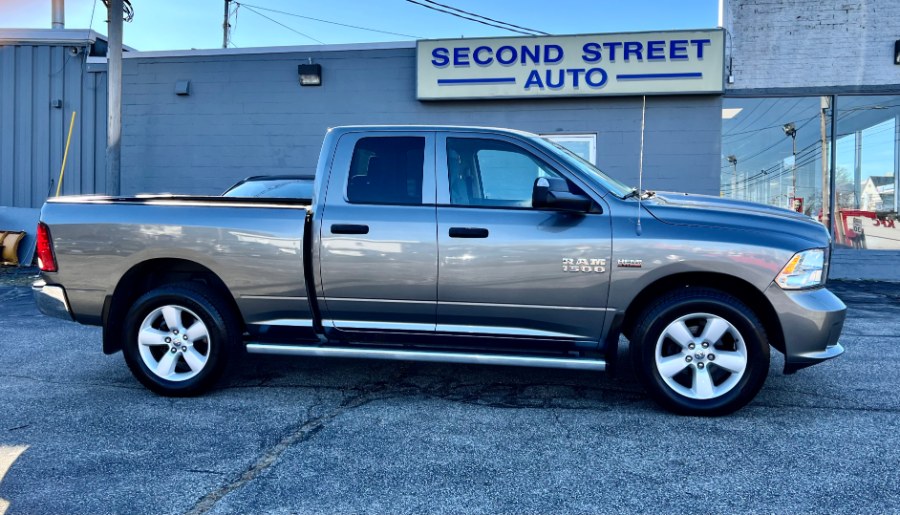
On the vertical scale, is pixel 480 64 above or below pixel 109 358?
above

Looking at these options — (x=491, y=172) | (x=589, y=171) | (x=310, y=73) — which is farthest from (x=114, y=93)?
(x=589, y=171)

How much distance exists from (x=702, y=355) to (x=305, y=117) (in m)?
9.88

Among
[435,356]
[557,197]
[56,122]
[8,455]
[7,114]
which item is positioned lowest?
[8,455]

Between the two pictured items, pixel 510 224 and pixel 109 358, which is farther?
pixel 109 358

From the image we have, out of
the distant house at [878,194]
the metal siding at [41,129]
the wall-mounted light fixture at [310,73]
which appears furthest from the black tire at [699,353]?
the metal siding at [41,129]

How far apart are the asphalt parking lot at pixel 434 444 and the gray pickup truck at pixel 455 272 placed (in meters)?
0.36

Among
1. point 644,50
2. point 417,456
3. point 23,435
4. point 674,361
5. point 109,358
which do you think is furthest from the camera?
point 644,50

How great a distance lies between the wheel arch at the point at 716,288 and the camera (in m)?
4.33

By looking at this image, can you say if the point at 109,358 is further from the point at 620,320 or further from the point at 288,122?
the point at 288,122

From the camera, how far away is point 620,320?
14.4 ft

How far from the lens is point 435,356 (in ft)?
14.7

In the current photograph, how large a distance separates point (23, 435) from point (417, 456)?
92.2 inches

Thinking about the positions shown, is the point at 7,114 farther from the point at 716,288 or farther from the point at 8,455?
the point at 716,288

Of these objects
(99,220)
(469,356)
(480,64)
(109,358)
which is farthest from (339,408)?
(480,64)
